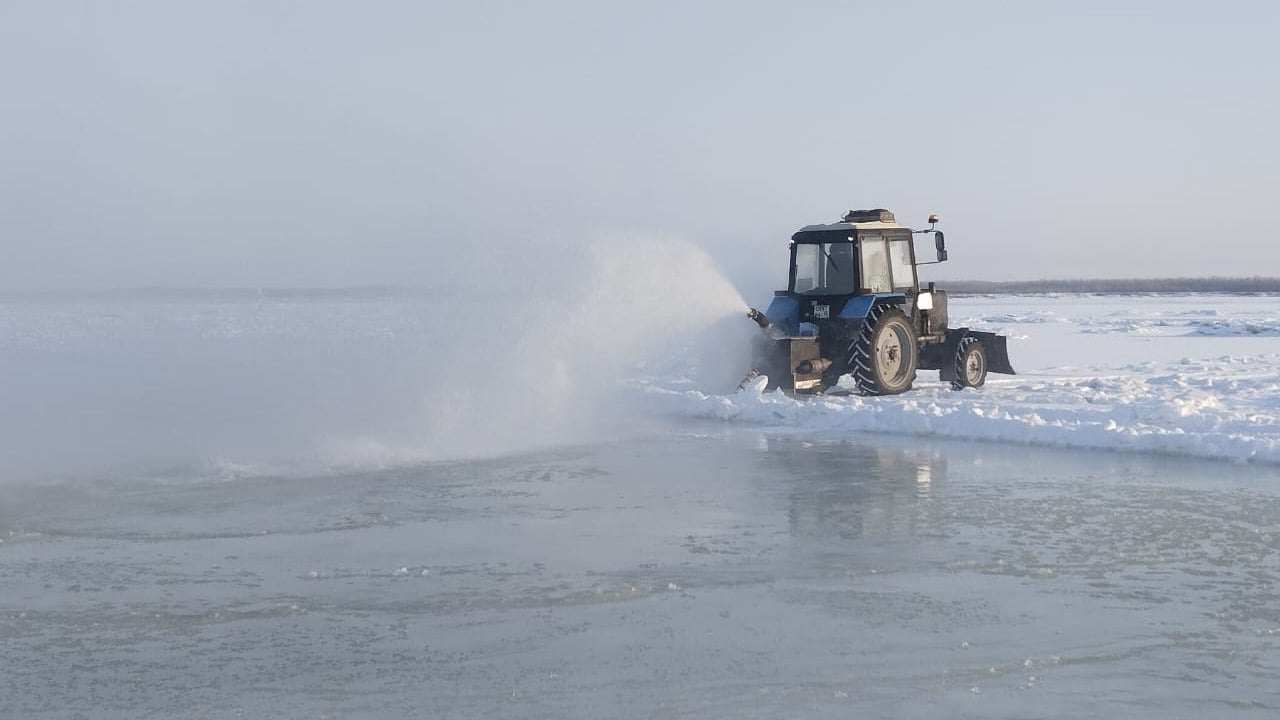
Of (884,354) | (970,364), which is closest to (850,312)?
(884,354)

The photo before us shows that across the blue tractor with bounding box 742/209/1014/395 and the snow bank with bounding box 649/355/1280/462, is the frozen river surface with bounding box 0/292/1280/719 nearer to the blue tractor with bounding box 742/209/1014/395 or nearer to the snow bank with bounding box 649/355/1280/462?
the snow bank with bounding box 649/355/1280/462

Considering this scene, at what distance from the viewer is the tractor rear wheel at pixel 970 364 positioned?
1820 centimetres

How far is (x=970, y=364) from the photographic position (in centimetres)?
1841

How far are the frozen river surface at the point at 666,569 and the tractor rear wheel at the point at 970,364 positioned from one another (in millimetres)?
3444

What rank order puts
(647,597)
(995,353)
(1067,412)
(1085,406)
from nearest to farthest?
(647,597) → (1067,412) → (1085,406) → (995,353)

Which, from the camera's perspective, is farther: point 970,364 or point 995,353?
point 995,353

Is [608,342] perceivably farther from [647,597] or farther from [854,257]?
[647,597]

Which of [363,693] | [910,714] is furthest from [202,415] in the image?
[910,714]

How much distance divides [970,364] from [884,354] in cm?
227

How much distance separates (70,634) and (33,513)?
3.53 metres

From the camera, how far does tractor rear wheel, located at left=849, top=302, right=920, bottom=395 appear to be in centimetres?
1633

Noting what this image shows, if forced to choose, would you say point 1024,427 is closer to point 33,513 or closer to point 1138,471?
point 1138,471

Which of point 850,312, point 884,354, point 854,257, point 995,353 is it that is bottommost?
point 995,353

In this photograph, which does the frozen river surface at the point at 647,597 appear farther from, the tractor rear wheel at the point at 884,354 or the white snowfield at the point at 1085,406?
the tractor rear wheel at the point at 884,354
